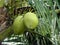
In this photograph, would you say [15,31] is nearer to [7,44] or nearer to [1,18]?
[1,18]

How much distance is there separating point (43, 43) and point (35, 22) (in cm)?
43

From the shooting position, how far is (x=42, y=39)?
962mm

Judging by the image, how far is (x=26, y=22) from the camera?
1.88 feet

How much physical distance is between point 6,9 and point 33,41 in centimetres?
27

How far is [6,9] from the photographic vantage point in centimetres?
79

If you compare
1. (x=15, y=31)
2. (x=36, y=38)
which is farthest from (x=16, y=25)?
(x=36, y=38)

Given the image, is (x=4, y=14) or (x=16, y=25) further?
(x=4, y=14)

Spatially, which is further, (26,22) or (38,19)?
(38,19)

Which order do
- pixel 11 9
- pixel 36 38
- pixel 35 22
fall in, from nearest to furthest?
pixel 35 22
pixel 11 9
pixel 36 38

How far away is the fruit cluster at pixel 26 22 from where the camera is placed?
22.6 inches

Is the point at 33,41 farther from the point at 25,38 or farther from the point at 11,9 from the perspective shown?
the point at 11,9

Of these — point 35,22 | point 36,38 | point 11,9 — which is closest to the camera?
point 35,22

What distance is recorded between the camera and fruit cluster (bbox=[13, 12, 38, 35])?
0.58 metres

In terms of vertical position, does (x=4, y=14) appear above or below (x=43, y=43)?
above
